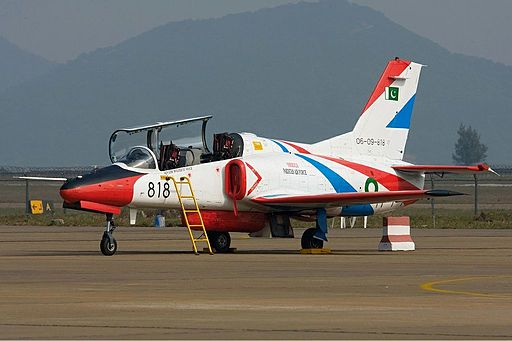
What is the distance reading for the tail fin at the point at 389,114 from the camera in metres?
37.0

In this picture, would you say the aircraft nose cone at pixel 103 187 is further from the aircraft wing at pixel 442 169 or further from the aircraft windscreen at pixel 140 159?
the aircraft wing at pixel 442 169

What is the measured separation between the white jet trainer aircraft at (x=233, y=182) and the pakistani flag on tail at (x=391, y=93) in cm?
217

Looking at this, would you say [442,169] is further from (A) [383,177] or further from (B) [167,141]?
(B) [167,141]

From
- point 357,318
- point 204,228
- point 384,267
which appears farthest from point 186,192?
point 357,318

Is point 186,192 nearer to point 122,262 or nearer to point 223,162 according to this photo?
point 223,162

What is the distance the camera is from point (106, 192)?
31078 mm

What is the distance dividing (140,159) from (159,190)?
782 mm

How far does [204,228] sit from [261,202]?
140cm

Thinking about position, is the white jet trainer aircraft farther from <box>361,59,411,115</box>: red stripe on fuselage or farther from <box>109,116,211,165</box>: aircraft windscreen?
<box>361,59,411,115</box>: red stripe on fuselage

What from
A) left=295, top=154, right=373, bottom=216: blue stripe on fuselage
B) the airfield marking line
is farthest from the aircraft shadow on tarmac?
the airfield marking line

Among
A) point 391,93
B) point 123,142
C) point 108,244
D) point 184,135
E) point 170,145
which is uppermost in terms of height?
point 391,93

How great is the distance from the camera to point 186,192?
32625 mm

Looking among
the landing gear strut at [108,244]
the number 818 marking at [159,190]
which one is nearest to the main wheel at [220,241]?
the number 818 marking at [159,190]

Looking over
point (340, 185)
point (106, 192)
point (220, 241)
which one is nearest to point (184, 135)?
point (220, 241)
